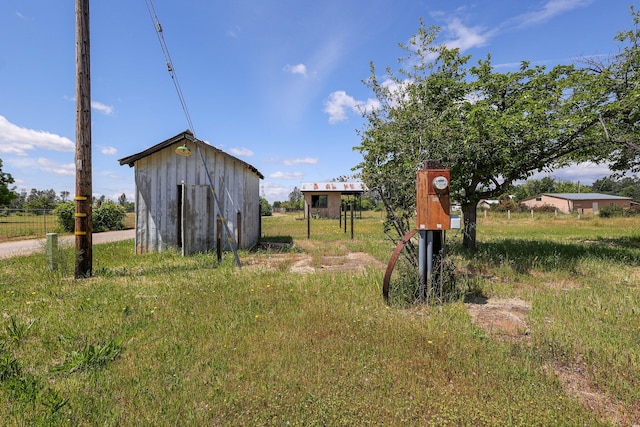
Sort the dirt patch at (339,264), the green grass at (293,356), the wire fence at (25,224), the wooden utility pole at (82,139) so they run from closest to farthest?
the green grass at (293,356) < the wooden utility pole at (82,139) < the dirt patch at (339,264) < the wire fence at (25,224)

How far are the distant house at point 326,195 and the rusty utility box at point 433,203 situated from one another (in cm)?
2477

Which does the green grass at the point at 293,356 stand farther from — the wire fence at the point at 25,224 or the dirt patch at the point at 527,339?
the wire fence at the point at 25,224

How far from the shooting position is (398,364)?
8.99 feet

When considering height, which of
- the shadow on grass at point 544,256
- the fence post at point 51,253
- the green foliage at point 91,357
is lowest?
the green foliage at point 91,357

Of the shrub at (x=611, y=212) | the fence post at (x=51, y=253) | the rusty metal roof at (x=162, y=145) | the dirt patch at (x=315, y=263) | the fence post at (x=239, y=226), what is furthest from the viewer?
the shrub at (x=611, y=212)

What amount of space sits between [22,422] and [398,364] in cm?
285

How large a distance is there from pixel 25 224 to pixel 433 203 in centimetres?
2413

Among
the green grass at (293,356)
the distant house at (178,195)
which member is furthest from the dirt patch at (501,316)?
the distant house at (178,195)

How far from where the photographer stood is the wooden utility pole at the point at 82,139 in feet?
18.8

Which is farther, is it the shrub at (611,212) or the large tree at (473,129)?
the shrub at (611,212)

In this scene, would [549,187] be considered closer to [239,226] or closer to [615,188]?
[615,188]

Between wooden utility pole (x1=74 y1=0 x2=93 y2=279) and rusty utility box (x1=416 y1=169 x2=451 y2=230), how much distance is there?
20.3 feet

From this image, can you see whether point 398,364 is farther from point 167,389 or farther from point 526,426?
point 167,389

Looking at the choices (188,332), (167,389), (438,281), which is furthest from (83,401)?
(438,281)
